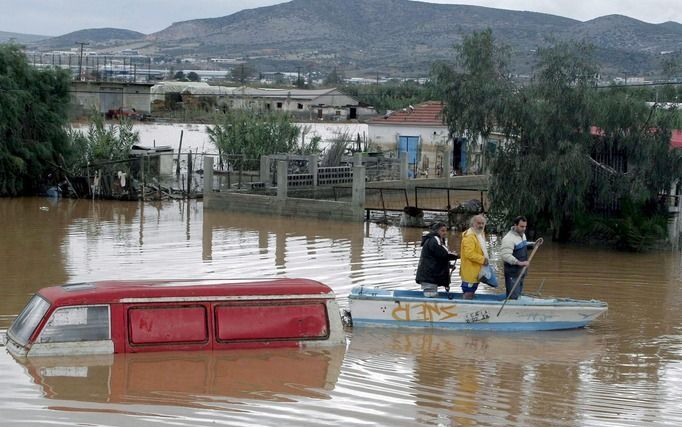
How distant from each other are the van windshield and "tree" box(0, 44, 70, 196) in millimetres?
27125

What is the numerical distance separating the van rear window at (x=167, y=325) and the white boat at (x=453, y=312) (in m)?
3.39

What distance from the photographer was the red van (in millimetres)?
13320

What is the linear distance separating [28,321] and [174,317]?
1906mm

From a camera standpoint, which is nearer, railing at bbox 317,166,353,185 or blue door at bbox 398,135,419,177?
railing at bbox 317,166,353,185

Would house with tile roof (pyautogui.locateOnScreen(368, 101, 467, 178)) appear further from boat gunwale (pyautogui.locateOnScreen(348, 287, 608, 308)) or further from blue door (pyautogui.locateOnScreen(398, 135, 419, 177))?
boat gunwale (pyautogui.locateOnScreen(348, 287, 608, 308))

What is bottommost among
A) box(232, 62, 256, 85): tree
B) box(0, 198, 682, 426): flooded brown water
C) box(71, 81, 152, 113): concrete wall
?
box(0, 198, 682, 426): flooded brown water

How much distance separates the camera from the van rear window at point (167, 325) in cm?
1359

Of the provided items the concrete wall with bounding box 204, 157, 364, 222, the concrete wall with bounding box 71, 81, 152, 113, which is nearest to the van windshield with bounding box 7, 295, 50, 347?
the concrete wall with bounding box 204, 157, 364, 222

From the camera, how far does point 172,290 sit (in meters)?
13.7

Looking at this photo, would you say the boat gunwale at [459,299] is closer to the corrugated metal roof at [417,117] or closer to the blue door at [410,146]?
the blue door at [410,146]

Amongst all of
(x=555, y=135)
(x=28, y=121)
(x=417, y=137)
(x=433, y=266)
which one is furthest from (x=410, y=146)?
(x=433, y=266)

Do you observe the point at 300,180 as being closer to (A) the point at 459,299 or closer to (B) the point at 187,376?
(A) the point at 459,299

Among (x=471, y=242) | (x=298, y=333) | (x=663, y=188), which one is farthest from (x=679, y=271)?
(x=298, y=333)

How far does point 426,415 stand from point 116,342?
4252mm
